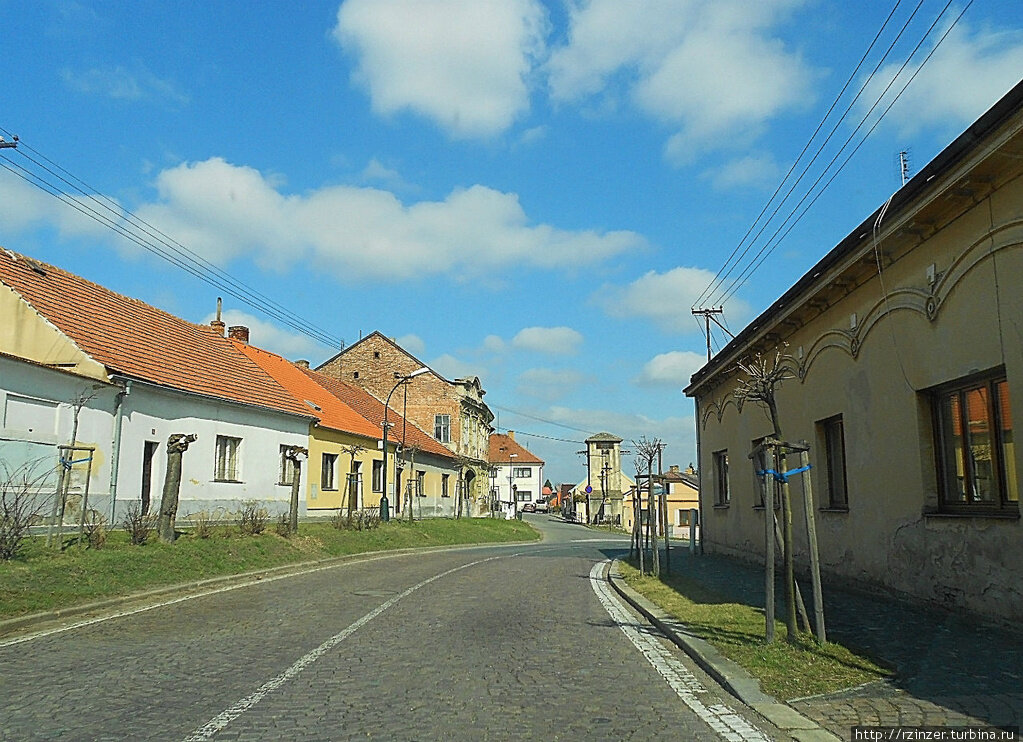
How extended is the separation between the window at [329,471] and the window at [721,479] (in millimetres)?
17003

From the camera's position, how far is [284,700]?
6.98 m

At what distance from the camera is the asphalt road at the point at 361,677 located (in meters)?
6.21

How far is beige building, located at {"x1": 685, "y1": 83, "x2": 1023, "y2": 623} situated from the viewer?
8.97 m

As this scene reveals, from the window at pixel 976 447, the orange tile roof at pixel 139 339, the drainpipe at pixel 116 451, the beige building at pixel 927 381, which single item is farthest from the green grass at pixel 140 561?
the window at pixel 976 447

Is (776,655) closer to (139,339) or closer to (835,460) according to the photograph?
(835,460)

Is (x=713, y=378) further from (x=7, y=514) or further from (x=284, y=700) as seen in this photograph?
(x=284, y=700)

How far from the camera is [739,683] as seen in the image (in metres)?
7.46

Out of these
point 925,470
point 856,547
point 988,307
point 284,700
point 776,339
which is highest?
point 776,339

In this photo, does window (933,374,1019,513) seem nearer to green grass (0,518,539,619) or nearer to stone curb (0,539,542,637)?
stone curb (0,539,542,637)

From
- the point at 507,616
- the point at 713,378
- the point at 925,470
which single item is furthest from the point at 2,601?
the point at 713,378

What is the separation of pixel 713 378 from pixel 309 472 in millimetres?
17106

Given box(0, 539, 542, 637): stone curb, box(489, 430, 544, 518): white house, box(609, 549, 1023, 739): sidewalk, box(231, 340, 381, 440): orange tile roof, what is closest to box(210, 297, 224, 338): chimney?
box(231, 340, 381, 440): orange tile roof

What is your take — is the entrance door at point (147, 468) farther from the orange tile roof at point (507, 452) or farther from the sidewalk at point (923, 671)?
the orange tile roof at point (507, 452)

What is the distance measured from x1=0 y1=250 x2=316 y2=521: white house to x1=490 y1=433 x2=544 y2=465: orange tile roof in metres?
93.0
